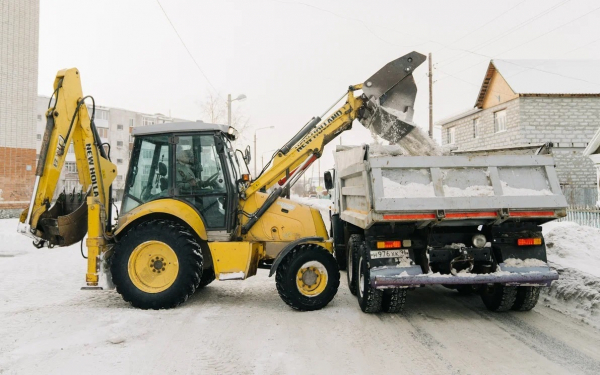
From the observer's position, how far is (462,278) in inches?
221

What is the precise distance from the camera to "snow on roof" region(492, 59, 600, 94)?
2359 centimetres

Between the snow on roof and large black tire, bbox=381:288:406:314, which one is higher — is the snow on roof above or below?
above

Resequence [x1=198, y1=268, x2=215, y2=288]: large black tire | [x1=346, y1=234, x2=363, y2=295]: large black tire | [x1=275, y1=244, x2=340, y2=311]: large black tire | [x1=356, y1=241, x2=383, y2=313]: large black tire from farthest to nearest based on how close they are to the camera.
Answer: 1. [x1=198, y1=268, x2=215, y2=288]: large black tire
2. [x1=346, y1=234, x2=363, y2=295]: large black tire
3. [x1=275, y1=244, x2=340, y2=311]: large black tire
4. [x1=356, y1=241, x2=383, y2=313]: large black tire

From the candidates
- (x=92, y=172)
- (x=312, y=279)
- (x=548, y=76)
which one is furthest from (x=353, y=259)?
(x=548, y=76)

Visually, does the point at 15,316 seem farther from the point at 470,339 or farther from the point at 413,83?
the point at 413,83

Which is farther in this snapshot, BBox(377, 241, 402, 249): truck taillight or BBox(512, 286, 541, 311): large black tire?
BBox(512, 286, 541, 311): large black tire

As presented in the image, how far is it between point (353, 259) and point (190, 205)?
256 cm

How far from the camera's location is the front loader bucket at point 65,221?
268 inches

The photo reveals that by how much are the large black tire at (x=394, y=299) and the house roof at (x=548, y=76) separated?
813 inches

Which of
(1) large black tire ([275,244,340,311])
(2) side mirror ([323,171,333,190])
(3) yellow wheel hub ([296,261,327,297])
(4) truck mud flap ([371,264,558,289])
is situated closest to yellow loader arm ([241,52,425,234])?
(1) large black tire ([275,244,340,311])

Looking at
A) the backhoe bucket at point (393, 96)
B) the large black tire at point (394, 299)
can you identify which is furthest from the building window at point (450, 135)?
the large black tire at point (394, 299)

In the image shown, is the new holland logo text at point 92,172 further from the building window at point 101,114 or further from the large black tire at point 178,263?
the building window at point 101,114

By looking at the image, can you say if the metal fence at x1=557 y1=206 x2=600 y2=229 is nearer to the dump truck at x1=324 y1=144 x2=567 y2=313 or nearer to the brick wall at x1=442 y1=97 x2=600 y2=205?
the brick wall at x1=442 y1=97 x2=600 y2=205

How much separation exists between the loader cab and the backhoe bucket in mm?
2374
